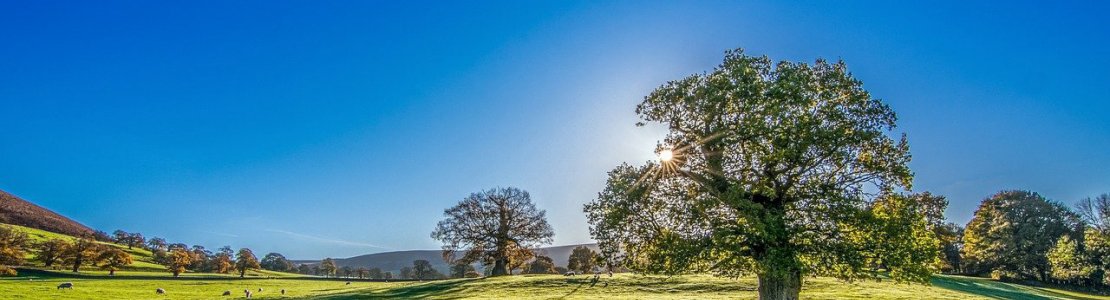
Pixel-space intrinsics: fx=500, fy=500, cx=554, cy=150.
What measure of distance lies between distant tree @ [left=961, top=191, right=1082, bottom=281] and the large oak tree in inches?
2759

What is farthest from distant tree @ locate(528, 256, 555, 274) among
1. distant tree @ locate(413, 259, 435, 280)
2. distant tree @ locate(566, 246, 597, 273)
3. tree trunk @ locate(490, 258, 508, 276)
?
distant tree @ locate(413, 259, 435, 280)

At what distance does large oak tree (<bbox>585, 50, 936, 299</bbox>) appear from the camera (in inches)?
774

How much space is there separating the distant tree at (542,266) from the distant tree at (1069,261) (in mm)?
66727

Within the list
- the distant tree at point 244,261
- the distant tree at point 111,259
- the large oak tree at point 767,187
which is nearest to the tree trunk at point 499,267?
the large oak tree at point 767,187

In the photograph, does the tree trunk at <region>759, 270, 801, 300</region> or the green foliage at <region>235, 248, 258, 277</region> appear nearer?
the tree trunk at <region>759, 270, 801, 300</region>

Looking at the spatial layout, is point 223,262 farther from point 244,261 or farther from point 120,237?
point 120,237

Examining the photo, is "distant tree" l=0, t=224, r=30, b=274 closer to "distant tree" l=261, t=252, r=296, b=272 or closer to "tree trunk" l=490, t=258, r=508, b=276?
"distant tree" l=261, t=252, r=296, b=272

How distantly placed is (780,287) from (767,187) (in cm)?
427

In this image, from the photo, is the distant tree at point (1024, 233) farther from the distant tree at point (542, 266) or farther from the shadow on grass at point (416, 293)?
the shadow on grass at point (416, 293)

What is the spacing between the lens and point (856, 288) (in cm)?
4069

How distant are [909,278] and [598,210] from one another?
12.6 metres

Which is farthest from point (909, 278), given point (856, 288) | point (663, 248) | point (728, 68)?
point (856, 288)

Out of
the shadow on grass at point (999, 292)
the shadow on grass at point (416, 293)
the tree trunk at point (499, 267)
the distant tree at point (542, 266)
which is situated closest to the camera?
the shadow on grass at point (999, 292)

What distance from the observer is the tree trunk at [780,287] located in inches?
811
